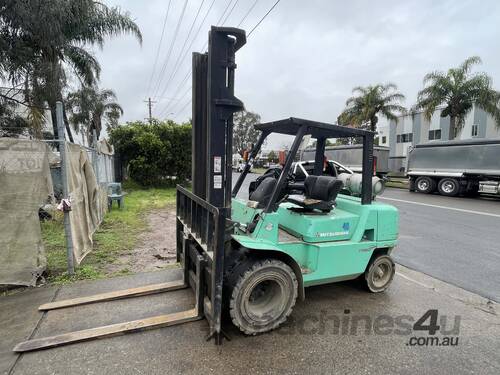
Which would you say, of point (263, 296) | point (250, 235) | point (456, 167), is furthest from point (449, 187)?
point (250, 235)

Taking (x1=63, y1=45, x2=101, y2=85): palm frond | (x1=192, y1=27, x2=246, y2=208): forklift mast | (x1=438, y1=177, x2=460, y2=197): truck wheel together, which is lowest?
(x1=438, y1=177, x2=460, y2=197): truck wheel

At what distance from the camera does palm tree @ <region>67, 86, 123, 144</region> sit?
2108cm

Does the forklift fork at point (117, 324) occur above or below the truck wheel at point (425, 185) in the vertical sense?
below

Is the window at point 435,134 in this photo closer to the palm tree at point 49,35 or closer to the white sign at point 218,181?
the palm tree at point 49,35

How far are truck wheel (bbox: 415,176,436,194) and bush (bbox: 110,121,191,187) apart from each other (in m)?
13.8

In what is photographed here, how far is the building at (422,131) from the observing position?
29.7 metres

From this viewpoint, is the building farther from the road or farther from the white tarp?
the white tarp

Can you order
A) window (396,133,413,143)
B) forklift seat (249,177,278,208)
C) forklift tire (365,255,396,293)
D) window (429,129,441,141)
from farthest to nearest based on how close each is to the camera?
window (396,133,413,143) → window (429,129,441,141) → forklift tire (365,255,396,293) → forklift seat (249,177,278,208)

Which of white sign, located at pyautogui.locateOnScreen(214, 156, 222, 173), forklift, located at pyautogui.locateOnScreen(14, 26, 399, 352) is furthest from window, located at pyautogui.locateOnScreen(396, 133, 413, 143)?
white sign, located at pyautogui.locateOnScreen(214, 156, 222, 173)

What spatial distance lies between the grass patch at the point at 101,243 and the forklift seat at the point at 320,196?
3.09m

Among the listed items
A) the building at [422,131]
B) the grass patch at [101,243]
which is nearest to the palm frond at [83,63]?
the grass patch at [101,243]

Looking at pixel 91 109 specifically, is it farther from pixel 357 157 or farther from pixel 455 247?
pixel 455 247

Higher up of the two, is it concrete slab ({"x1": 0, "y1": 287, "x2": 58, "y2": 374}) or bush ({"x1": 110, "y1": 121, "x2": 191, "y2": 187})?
bush ({"x1": 110, "y1": 121, "x2": 191, "y2": 187})

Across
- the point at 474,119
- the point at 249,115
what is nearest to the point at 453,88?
the point at 474,119
